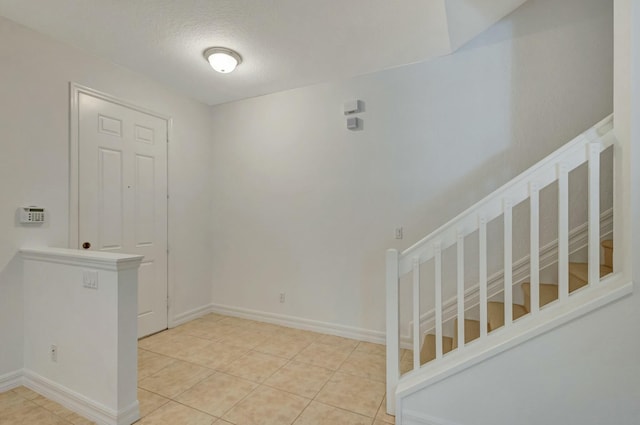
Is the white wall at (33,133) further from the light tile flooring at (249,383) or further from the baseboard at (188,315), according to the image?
the baseboard at (188,315)

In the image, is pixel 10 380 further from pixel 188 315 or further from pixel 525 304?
pixel 525 304

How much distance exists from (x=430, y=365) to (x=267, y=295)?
7.19ft

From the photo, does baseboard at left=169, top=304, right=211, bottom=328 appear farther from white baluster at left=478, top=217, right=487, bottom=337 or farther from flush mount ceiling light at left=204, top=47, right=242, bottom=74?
white baluster at left=478, top=217, right=487, bottom=337

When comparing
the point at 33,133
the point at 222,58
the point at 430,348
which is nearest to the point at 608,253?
the point at 430,348

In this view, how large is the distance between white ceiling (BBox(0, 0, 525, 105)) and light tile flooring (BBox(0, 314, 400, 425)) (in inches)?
108

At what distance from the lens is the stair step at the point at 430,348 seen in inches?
83.4

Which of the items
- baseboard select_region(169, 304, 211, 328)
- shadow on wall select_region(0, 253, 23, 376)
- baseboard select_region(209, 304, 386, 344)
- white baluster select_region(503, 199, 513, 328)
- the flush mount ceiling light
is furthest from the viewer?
baseboard select_region(169, 304, 211, 328)

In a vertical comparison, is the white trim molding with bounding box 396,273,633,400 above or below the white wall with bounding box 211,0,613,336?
below

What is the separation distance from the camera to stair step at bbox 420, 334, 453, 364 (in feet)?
6.95

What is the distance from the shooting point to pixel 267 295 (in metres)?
3.50

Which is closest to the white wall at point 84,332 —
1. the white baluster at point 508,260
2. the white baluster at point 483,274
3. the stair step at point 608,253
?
the white baluster at point 483,274

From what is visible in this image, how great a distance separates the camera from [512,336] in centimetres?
152

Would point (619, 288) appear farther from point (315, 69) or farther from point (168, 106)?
point (168, 106)

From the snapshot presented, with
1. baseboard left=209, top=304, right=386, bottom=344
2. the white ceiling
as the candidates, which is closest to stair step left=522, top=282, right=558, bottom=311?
baseboard left=209, top=304, right=386, bottom=344
